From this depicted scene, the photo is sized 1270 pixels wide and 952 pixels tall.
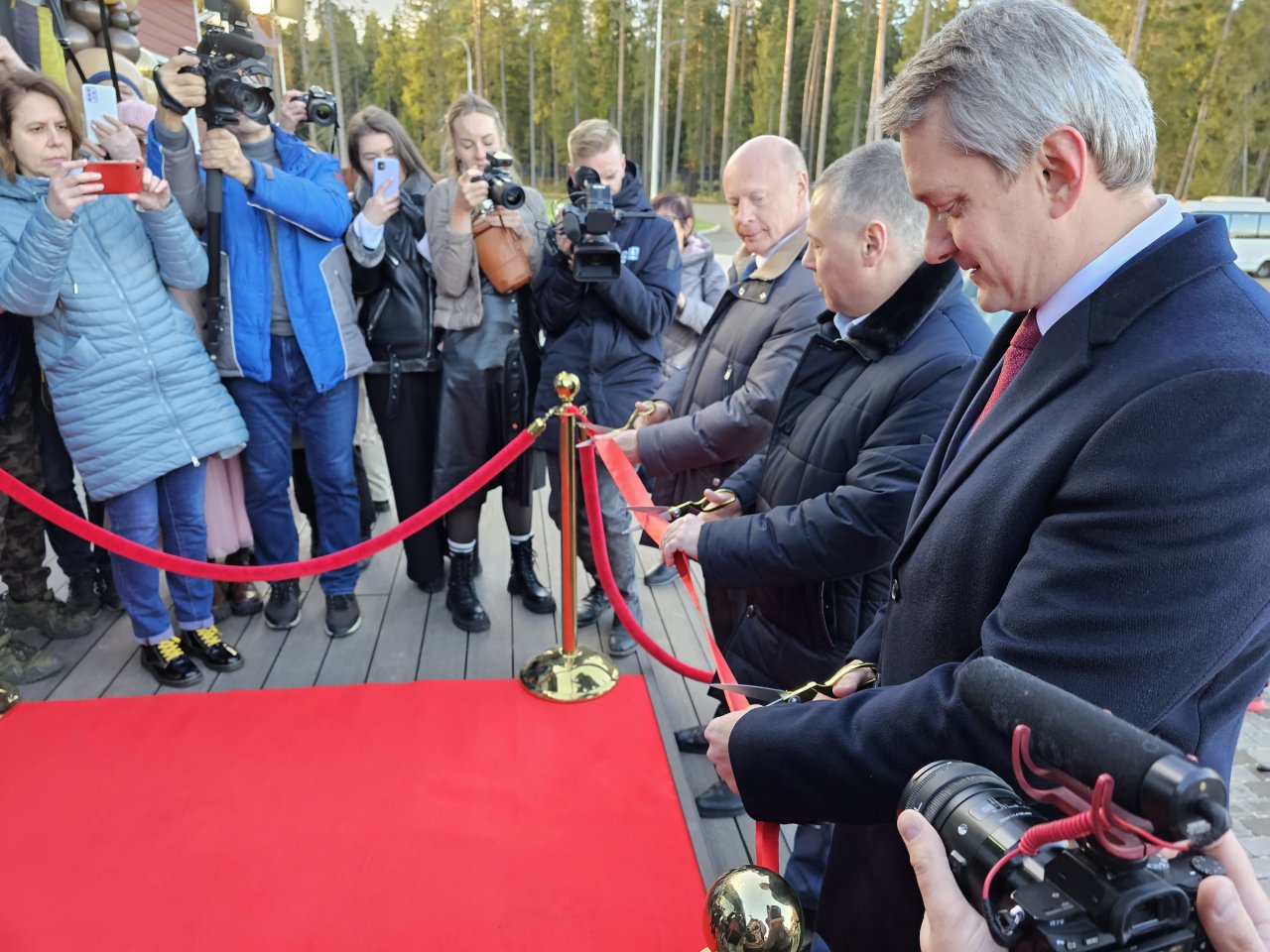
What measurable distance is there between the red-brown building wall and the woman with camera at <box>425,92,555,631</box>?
787 cm

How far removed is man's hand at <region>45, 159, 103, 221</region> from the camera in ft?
8.57

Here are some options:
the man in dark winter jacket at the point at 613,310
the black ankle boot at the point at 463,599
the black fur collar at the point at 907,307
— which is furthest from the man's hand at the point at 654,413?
the black fur collar at the point at 907,307

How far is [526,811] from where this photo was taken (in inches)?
98.7

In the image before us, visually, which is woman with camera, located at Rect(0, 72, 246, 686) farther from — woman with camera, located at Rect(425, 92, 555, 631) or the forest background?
the forest background

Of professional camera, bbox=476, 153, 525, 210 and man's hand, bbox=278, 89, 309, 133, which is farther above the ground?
man's hand, bbox=278, 89, 309, 133

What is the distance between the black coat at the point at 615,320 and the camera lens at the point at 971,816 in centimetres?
273

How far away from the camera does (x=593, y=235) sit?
10.8ft

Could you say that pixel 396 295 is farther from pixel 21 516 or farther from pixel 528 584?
pixel 21 516

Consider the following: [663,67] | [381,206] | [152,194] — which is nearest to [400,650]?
[381,206]

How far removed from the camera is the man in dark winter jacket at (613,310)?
350cm

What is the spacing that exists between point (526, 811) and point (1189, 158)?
121 feet

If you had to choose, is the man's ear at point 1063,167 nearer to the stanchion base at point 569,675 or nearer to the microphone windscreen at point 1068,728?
the microphone windscreen at point 1068,728

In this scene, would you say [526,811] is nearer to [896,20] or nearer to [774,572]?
[774,572]

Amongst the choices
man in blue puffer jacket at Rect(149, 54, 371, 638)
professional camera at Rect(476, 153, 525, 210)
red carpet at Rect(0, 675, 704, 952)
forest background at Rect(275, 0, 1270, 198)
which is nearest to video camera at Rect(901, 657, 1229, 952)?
red carpet at Rect(0, 675, 704, 952)
